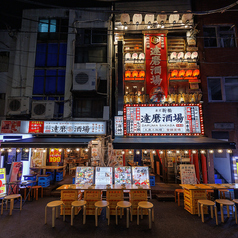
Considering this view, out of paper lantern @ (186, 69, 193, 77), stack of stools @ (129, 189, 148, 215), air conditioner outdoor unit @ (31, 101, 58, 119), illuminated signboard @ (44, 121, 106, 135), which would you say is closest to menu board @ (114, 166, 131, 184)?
stack of stools @ (129, 189, 148, 215)

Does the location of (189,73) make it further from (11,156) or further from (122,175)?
(11,156)

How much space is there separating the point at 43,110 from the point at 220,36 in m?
14.1

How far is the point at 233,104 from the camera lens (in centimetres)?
988

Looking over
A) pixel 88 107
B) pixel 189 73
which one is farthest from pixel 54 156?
pixel 189 73

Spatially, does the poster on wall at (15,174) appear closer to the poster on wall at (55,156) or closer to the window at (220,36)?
the poster on wall at (55,156)

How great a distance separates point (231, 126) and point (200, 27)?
7.47m

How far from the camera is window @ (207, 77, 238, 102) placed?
33.4 ft

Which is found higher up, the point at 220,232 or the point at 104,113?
the point at 104,113

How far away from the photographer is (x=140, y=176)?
8258mm

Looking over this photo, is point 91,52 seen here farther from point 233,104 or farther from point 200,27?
point 233,104

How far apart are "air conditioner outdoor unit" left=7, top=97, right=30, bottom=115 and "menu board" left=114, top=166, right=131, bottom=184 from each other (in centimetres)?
732

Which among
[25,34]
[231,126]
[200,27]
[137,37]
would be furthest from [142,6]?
[231,126]

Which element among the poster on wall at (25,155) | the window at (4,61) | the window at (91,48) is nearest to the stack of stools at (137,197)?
the poster on wall at (25,155)

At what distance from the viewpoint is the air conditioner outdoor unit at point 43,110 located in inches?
392
